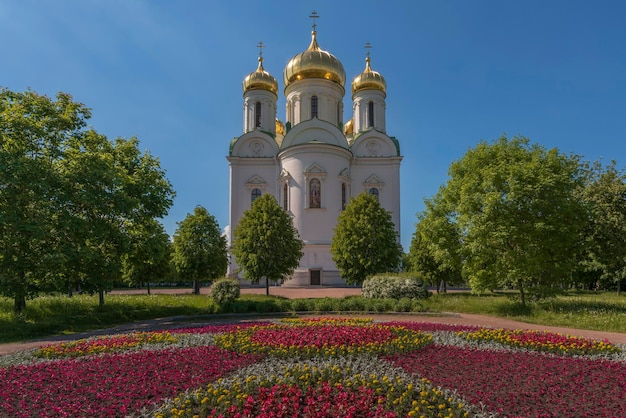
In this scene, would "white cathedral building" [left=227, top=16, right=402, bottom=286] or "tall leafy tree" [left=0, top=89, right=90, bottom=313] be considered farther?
"white cathedral building" [left=227, top=16, right=402, bottom=286]

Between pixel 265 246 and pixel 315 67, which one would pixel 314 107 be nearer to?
pixel 315 67

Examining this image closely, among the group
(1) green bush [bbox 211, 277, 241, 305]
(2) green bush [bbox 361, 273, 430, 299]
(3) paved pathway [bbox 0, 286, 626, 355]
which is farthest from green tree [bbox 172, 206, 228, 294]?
(3) paved pathway [bbox 0, 286, 626, 355]

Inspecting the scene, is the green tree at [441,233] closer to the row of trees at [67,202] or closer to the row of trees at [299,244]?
the row of trees at [299,244]

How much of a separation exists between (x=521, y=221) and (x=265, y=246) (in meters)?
14.0

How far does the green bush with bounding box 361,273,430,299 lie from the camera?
19906 millimetres

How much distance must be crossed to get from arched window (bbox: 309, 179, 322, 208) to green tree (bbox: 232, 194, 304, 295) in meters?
11.3

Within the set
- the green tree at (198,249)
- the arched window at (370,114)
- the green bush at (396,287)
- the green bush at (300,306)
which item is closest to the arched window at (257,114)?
the arched window at (370,114)

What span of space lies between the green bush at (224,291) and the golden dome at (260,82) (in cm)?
3059

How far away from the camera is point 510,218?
16.4 metres

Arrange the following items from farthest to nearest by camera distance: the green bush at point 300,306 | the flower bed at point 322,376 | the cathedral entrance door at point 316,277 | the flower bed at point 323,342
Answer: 1. the cathedral entrance door at point 316,277
2. the green bush at point 300,306
3. the flower bed at point 323,342
4. the flower bed at point 322,376

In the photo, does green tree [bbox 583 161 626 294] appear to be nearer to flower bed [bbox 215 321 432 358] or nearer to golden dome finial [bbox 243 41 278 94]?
flower bed [bbox 215 321 432 358]

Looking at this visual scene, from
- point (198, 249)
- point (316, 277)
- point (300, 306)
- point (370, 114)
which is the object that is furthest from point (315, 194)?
point (300, 306)

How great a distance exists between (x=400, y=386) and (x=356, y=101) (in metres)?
42.6

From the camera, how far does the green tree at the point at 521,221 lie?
16.3 meters
